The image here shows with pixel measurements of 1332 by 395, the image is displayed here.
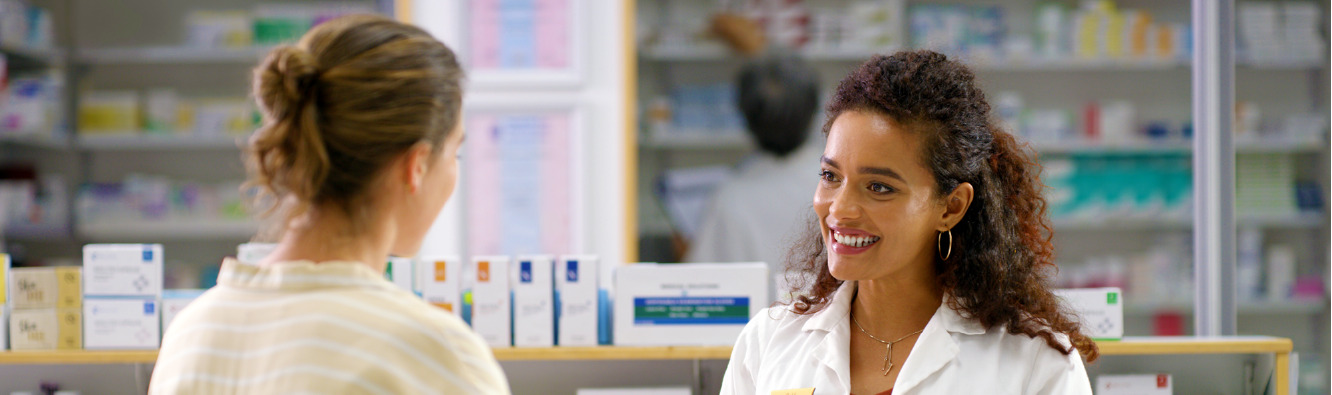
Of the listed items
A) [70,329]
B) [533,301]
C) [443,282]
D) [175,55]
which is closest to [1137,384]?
[533,301]

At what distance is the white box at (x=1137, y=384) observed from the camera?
2074mm

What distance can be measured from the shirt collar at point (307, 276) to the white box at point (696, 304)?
1190 mm

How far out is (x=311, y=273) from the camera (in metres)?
0.85

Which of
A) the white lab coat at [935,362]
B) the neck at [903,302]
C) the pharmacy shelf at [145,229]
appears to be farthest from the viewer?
the pharmacy shelf at [145,229]

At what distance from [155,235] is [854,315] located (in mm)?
3934

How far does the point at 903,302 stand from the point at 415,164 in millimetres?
Result: 990

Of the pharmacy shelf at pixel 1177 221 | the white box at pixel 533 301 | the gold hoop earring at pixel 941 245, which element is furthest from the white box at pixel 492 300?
the pharmacy shelf at pixel 1177 221

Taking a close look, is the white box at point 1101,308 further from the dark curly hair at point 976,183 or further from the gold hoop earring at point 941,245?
the gold hoop earring at point 941,245

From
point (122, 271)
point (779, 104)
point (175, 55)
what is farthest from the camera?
point (175, 55)

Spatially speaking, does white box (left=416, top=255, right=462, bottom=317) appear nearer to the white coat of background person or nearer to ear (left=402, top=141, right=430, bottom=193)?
ear (left=402, top=141, right=430, bottom=193)

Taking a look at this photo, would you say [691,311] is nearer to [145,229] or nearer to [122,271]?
[122,271]

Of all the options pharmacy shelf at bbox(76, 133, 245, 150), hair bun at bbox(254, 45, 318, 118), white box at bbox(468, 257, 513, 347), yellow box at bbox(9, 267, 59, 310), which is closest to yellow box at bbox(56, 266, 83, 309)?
yellow box at bbox(9, 267, 59, 310)

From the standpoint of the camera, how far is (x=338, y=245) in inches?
34.6

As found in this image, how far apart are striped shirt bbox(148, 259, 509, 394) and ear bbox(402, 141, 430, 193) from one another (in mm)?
99
